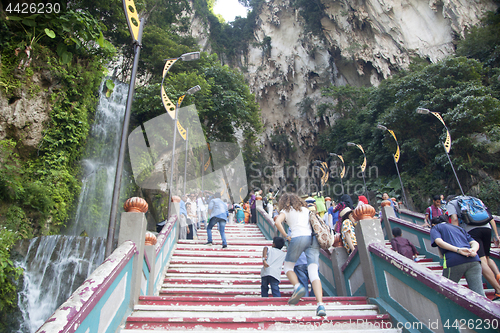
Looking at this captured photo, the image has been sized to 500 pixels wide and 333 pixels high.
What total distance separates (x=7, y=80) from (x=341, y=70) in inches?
1433

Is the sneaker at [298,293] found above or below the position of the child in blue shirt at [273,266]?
below

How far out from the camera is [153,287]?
15.3ft

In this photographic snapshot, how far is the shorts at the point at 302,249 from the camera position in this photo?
3.77m

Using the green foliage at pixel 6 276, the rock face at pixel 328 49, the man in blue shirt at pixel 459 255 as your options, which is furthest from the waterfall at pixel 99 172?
the rock face at pixel 328 49

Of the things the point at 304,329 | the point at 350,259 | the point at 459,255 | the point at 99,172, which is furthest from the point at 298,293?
the point at 99,172

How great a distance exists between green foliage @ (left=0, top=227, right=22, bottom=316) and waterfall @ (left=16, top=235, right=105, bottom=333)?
251 millimetres

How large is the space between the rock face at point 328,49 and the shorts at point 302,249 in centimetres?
3385

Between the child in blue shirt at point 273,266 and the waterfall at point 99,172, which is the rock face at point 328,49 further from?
the child in blue shirt at point 273,266

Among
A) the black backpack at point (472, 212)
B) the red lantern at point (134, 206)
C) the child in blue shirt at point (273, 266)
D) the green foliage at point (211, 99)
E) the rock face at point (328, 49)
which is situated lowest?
the child in blue shirt at point (273, 266)

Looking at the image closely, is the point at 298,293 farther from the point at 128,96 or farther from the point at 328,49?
the point at 328,49

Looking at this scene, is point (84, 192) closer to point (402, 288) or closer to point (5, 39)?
point (5, 39)

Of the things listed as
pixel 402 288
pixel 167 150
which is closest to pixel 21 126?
pixel 167 150

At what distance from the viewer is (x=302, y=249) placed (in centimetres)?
378

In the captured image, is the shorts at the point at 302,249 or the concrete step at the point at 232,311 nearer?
the concrete step at the point at 232,311
